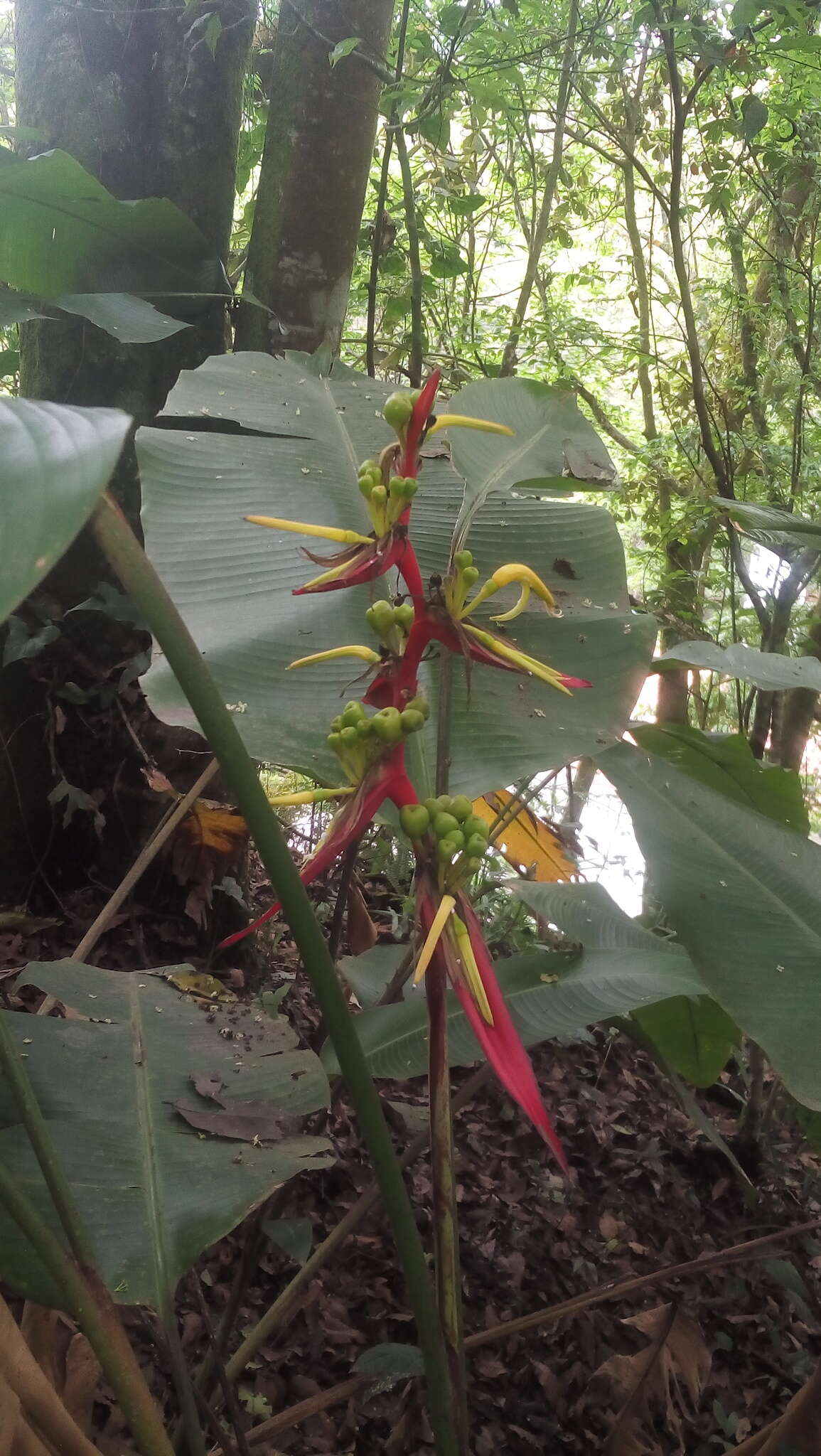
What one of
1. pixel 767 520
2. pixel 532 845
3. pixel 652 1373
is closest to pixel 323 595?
pixel 767 520

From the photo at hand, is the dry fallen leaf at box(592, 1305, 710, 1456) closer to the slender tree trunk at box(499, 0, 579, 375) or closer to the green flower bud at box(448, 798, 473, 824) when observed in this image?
the green flower bud at box(448, 798, 473, 824)

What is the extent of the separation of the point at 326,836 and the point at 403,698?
9 centimetres

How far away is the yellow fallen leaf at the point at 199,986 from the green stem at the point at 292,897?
412 millimetres

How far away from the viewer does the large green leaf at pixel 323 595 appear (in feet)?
1.94

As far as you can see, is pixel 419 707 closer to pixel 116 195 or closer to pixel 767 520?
pixel 767 520

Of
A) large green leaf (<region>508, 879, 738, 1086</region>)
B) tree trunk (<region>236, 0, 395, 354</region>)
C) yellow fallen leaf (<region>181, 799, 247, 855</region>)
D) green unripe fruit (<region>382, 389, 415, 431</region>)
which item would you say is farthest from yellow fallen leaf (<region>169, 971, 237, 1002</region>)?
tree trunk (<region>236, 0, 395, 354</region>)

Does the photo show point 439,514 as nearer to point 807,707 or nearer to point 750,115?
point 750,115

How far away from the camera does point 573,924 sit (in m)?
0.73

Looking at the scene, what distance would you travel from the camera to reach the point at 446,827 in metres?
0.39

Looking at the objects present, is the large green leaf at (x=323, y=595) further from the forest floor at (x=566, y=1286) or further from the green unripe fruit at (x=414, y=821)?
the forest floor at (x=566, y=1286)

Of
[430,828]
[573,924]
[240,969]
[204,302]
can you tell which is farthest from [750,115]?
[240,969]

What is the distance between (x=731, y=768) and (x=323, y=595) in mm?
417

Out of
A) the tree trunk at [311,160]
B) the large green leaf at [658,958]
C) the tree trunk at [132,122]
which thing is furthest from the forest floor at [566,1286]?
the tree trunk at [311,160]

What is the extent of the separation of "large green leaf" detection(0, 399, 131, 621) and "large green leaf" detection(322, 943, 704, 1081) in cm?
52
